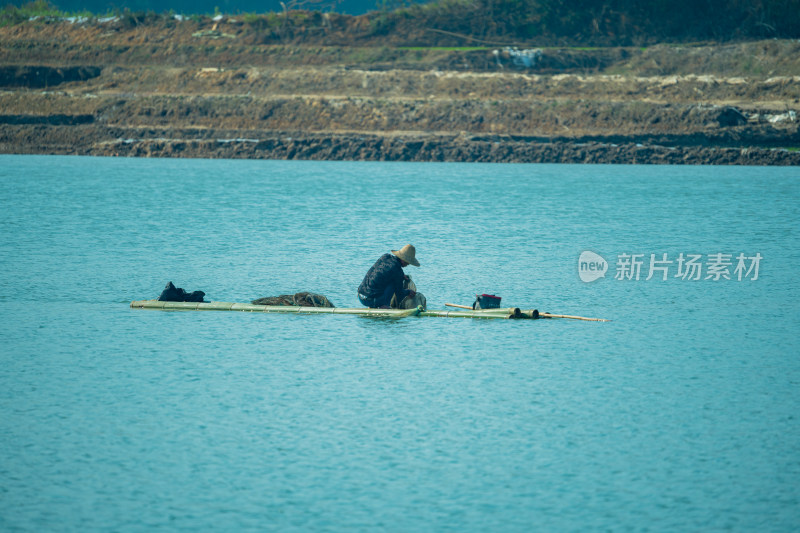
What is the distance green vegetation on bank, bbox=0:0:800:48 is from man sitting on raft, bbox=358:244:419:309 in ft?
177

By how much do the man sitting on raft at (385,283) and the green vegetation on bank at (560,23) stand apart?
2118 inches

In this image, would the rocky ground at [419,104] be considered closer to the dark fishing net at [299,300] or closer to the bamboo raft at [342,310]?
the dark fishing net at [299,300]

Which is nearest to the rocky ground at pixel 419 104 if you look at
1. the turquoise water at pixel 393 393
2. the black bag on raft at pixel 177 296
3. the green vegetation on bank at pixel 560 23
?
the green vegetation on bank at pixel 560 23

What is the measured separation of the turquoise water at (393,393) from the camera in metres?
8.02

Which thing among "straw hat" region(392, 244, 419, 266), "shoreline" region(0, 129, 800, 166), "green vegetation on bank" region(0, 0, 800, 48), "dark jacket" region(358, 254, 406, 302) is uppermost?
"green vegetation on bank" region(0, 0, 800, 48)

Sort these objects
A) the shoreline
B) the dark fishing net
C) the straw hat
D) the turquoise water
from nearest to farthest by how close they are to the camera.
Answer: the turquoise water → the straw hat → the dark fishing net → the shoreline

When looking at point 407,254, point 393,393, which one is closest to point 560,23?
point 407,254

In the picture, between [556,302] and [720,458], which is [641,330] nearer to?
[556,302]

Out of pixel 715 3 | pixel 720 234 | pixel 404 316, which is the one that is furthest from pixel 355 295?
pixel 715 3

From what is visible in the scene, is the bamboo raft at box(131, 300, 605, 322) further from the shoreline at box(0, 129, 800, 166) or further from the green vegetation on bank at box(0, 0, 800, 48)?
the green vegetation on bank at box(0, 0, 800, 48)

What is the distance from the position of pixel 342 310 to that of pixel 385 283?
0.81 metres
